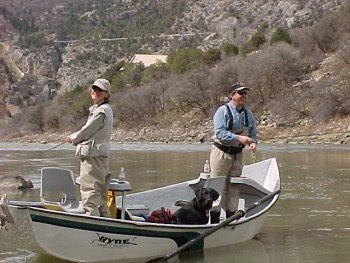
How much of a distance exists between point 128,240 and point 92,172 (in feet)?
2.72

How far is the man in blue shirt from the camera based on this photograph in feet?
29.6

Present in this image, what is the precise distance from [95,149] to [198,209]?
1.69m

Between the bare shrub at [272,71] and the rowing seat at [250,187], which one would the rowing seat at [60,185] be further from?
the bare shrub at [272,71]

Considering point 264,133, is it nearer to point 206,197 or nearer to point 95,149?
point 206,197

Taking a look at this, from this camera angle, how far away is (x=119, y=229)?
25.1 ft

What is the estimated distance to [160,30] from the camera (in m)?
Result: 138

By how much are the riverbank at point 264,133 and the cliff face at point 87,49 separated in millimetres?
42897

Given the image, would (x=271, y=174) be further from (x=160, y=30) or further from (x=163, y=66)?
(x=160, y=30)

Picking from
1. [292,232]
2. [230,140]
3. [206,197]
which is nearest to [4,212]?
[206,197]

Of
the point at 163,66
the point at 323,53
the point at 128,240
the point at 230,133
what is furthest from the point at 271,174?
the point at 163,66

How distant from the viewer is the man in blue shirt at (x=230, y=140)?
9031 mm

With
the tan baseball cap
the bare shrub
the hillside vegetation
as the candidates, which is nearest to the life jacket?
the tan baseball cap

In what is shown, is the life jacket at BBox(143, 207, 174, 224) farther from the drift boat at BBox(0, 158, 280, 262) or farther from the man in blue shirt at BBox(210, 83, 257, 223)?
the man in blue shirt at BBox(210, 83, 257, 223)

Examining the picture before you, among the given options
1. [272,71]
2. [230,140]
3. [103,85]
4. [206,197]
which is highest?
[103,85]
